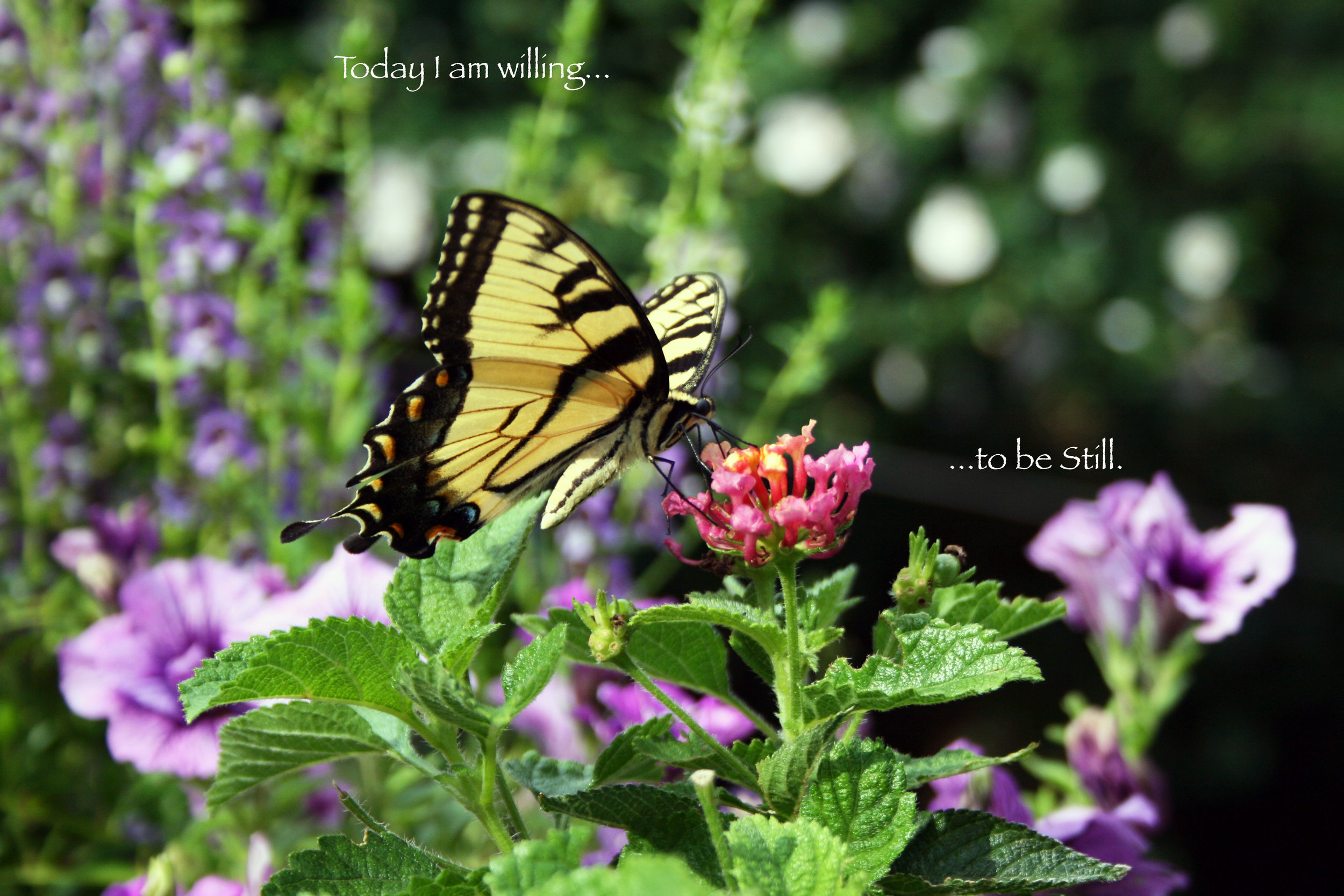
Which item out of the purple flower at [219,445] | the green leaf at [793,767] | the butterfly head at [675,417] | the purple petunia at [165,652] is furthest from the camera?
the purple flower at [219,445]

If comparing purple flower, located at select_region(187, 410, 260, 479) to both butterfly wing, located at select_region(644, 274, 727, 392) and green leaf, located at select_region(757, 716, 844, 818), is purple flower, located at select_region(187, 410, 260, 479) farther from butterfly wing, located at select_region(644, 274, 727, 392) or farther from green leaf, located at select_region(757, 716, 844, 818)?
green leaf, located at select_region(757, 716, 844, 818)

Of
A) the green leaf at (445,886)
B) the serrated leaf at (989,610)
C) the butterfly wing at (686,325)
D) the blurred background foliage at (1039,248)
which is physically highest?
the blurred background foliage at (1039,248)

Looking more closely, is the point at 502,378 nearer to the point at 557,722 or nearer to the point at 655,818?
the point at 557,722

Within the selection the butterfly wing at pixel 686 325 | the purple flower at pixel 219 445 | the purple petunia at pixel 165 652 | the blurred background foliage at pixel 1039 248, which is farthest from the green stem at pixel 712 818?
the blurred background foliage at pixel 1039 248

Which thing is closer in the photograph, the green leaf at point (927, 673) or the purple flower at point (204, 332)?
the green leaf at point (927, 673)

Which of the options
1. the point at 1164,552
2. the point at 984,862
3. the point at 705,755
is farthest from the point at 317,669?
the point at 1164,552

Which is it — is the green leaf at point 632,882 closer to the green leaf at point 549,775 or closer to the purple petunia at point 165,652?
the green leaf at point 549,775
